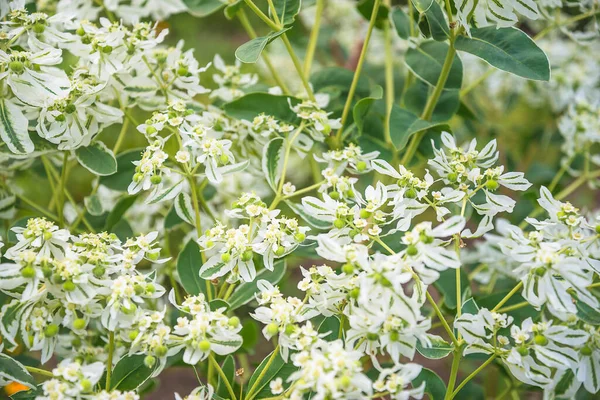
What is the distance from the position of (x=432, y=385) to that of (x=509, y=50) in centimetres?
42

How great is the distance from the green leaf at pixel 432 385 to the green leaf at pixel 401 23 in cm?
51

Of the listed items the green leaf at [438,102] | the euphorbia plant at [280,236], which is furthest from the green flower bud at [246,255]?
the green leaf at [438,102]

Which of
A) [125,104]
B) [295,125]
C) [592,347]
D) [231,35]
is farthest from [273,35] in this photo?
[231,35]

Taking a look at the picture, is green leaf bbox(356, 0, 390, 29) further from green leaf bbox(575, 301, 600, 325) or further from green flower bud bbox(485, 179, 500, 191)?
green leaf bbox(575, 301, 600, 325)

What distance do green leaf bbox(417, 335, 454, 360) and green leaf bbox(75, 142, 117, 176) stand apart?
1.48ft

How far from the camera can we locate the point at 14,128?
707 mm

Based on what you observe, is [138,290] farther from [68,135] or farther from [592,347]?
[592,347]

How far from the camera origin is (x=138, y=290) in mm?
583

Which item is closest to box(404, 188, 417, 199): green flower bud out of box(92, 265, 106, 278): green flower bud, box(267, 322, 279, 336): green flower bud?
box(267, 322, 279, 336): green flower bud

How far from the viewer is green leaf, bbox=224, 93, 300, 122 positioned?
82 cm

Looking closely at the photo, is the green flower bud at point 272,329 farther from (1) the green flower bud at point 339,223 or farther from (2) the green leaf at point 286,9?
(2) the green leaf at point 286,9

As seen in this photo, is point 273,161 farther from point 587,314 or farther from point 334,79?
point 587,314

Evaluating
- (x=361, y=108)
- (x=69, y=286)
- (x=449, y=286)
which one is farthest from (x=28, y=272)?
(x=449, y=286)

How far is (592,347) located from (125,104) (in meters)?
0.69
